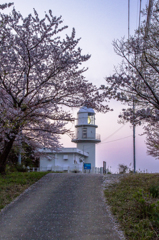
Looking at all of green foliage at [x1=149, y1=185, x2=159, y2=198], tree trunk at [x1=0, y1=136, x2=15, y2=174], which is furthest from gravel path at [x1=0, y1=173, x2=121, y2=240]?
tree trunk at [x1=0, y1=136, x2=15, y2=174]

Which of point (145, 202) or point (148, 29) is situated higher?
point (148, 29)

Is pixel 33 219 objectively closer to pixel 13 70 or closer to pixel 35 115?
pixel 35 115

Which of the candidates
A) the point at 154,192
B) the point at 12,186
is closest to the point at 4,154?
the point at 12,186

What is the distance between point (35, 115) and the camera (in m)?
11.8

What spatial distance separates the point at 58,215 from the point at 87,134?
2473 cm

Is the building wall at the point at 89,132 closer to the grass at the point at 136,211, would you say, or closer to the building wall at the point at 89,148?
the building wall at the point at 89,148

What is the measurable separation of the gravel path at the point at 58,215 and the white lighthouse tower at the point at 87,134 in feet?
68.2

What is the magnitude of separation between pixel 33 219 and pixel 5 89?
581cm

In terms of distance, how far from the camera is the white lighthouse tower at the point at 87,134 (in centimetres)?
3256

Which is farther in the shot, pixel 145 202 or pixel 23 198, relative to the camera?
pixel 23 198

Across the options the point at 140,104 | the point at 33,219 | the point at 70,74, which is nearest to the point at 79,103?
the point at 70,74

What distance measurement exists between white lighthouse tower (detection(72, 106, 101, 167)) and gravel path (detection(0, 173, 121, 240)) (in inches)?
819

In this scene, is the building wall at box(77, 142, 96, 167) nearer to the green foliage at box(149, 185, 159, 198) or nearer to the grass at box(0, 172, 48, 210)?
the grass at box(0, 172, 48, 210)

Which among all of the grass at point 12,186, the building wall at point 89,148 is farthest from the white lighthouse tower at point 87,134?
the grass at point 12,186
